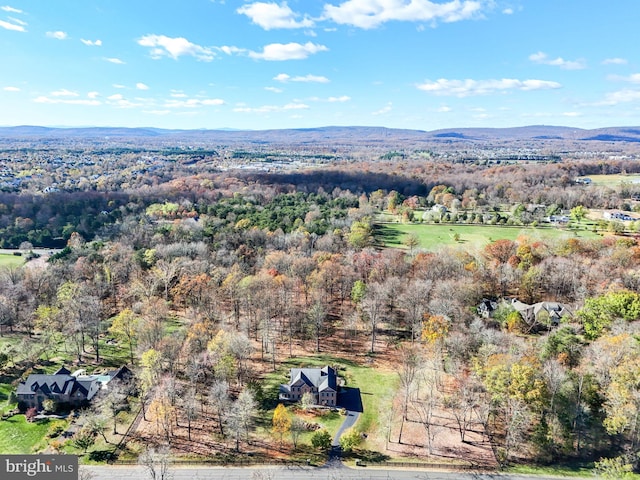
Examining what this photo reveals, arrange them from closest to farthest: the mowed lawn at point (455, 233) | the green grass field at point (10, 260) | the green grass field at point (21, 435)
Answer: the green grass field at point (21, 435), the green grass field at point (10, 260), the mowed lawn at point (455, 233)

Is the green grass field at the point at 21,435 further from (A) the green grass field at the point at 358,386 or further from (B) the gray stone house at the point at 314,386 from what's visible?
(B) the gray stone house at the point at 314,386

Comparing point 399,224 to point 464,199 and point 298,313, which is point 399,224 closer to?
point 464,199

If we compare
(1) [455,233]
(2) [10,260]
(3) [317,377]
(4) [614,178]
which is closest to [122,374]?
(3) [317,377]

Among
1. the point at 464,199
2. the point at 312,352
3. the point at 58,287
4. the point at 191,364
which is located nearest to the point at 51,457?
the point at 191,364

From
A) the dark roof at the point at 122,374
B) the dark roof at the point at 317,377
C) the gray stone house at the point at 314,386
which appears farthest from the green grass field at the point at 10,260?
the dark roof at the point at 317,377

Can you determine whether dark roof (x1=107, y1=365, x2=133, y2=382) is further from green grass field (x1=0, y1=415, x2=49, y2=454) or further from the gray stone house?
the gray stone house

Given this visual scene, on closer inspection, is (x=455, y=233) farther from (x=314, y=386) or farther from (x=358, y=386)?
(x=314, y=386)
